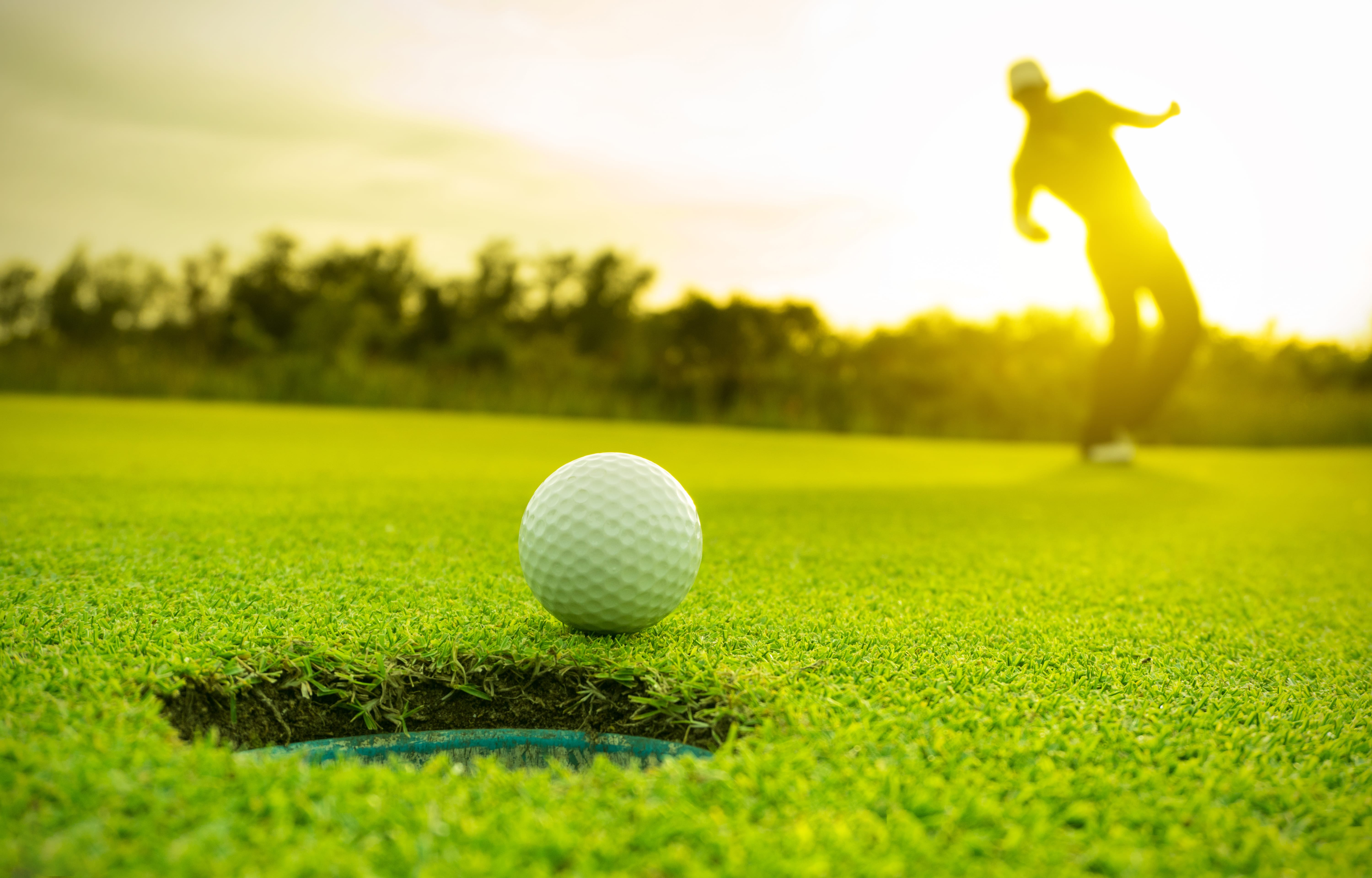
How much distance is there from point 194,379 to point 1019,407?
1436cm

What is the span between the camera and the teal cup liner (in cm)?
146

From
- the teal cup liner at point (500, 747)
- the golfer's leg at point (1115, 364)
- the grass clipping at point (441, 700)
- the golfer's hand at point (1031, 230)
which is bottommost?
the teal cup liner at point (500, 747)

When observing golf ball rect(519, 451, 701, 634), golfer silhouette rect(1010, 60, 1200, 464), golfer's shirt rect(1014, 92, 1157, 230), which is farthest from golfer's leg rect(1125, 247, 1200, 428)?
golf ball rect(519, 451, 701, 634)

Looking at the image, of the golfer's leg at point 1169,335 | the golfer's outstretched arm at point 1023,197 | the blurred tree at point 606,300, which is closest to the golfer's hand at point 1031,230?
the golfer's outstretched arm at point 1023,197

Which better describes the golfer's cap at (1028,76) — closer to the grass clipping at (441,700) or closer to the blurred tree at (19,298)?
the grass clipping at (441,700)

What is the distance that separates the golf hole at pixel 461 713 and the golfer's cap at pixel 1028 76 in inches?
232

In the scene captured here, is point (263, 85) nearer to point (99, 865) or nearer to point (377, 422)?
point (377, 422)

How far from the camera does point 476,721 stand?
1.56 meters

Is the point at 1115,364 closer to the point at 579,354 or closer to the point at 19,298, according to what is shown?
the point at 579,354

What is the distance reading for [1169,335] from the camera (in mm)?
6180

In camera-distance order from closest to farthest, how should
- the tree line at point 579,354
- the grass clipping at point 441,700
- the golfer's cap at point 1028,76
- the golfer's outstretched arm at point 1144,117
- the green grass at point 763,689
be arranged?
1. the green grass at point 763,689
2. the grass clipping at point 441,700
3. the golfer's outstretched arm at point 1144,117
4. the golfer's cap at point 1028,76
5. the tree line at point 579,354

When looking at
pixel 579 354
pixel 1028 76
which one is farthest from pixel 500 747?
pixel 579 354

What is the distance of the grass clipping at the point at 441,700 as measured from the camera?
4.60ft

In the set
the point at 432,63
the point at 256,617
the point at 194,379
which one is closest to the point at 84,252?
the point at 194,379
